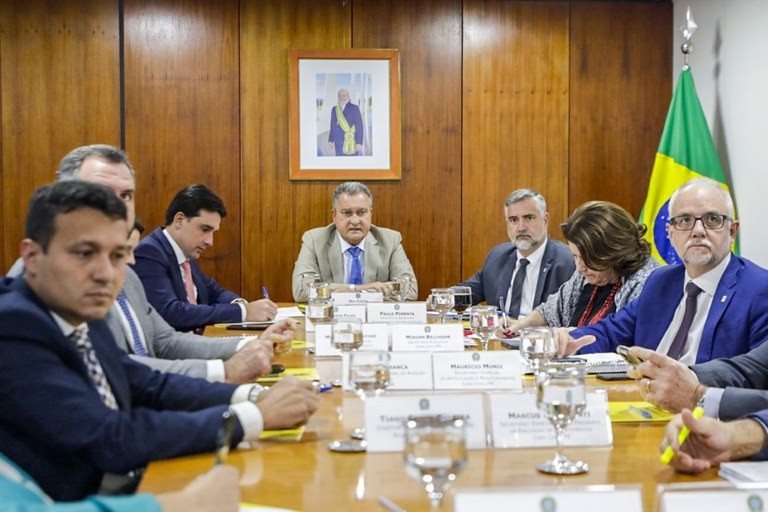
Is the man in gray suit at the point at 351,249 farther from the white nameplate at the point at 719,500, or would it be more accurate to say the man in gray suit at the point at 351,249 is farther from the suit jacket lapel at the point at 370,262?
the white nameplate at the point at 719,500

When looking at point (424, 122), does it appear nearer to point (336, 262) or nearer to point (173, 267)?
point (336, 262)

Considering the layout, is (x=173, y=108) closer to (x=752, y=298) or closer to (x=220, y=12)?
(x=220, y=12)

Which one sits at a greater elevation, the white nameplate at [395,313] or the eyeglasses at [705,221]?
the eyeglasses at [705,221]

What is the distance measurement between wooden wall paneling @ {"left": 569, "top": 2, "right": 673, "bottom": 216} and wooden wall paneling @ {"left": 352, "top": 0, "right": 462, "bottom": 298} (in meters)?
0.90

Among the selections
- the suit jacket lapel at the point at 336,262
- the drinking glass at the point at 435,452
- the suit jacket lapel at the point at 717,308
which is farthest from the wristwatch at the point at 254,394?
the suit jacket lapel at the point at 336,262

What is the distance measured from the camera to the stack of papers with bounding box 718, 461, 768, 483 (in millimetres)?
1732

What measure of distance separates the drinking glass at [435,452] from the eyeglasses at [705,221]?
85.3 inches

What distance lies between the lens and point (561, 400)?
178 cm

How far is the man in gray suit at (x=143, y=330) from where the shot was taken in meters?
2.90

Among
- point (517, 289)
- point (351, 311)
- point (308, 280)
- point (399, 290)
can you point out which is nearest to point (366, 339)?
point (351, 311)

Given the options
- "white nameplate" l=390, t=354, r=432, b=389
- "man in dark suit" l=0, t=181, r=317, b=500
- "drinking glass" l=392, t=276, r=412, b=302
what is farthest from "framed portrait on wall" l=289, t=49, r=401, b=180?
"man in dark suit" l=0, t=181, r=317, b=500

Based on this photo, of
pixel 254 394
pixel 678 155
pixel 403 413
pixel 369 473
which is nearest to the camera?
pixel 369 473

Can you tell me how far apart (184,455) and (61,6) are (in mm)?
5651

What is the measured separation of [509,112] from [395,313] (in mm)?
3305
